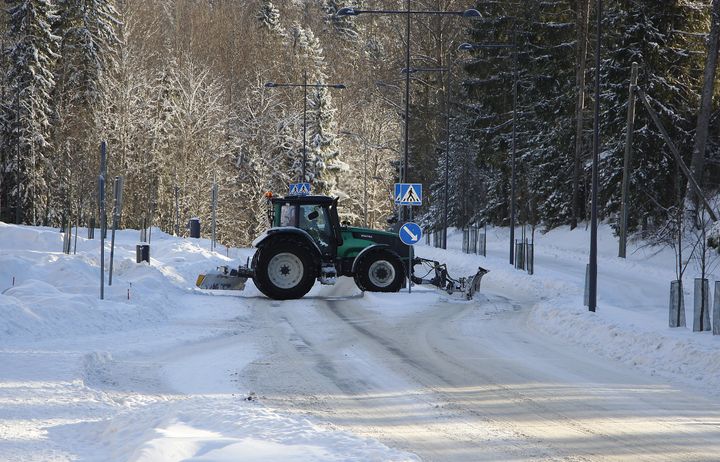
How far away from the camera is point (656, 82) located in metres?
35.0

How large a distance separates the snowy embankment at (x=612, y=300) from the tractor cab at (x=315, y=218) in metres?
4.69

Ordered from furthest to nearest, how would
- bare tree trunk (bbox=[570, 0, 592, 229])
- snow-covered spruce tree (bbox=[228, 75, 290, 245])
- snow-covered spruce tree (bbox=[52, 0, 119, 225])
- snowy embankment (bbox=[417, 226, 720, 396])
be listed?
snow-covered spruce tree (bbox=[228, 75, 290, 245])
snow-covered spruce tree (bbox=[52, 0, 119, 225])
bare tree trunk (bbox=[570, 0, 592, 229])
snowy embankment (bbox=[417, 226, 720, 396])

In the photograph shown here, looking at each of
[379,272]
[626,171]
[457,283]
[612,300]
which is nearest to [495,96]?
[626,171]

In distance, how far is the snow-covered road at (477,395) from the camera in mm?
7203

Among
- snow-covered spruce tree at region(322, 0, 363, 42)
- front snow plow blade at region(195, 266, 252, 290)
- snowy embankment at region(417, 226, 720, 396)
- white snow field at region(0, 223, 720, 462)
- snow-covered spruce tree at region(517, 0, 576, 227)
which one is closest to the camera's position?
white snow field at region(0, 223, 720, 462)

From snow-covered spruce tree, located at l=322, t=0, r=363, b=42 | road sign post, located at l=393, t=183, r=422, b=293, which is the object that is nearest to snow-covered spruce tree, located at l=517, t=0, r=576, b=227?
road sign post, located at l=393, t=183, r=422, b=293

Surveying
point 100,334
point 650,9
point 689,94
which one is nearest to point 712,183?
point 689,94

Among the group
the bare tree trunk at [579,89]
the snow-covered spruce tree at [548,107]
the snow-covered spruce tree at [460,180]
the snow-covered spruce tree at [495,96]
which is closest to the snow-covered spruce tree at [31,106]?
the snow-covered spruce tree at [495,96]

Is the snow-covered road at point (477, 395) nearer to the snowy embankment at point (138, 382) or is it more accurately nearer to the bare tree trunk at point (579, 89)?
the snowy embankment at point (138, 382)

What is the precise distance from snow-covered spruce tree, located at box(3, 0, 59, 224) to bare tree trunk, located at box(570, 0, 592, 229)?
88.6ft

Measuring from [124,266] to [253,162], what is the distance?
141 feet

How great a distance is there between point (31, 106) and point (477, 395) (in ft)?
137

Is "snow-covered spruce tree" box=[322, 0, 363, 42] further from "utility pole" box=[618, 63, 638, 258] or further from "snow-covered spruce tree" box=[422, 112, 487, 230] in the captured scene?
"utility pole" box=[618, 63, 638, 258]

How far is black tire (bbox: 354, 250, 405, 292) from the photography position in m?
19.7
